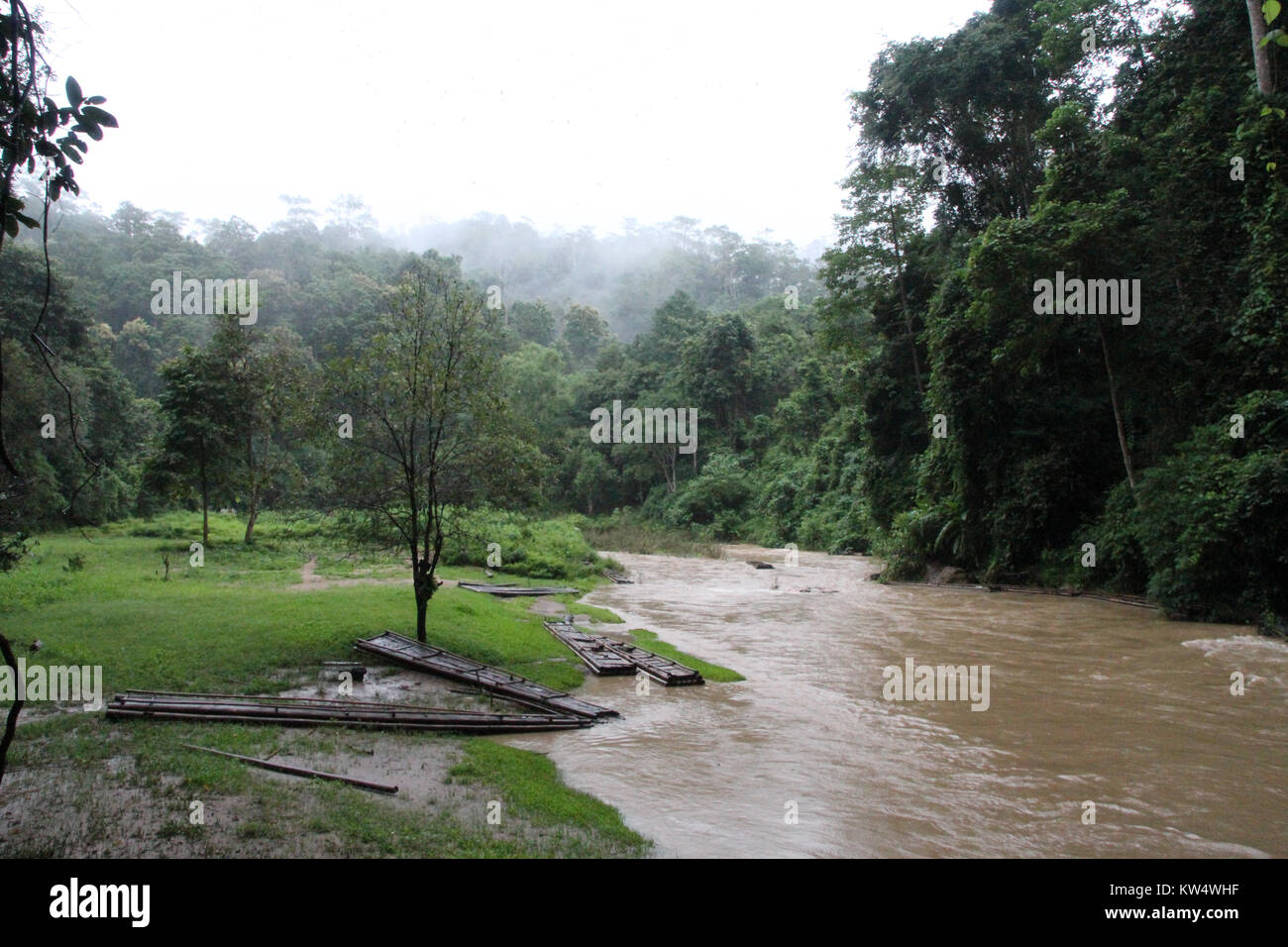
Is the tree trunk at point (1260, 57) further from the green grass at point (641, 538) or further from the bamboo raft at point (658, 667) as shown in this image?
the green grass at point (641, 538)

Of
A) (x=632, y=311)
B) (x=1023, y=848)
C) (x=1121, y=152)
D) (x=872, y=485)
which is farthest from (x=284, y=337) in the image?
(x=632, y=311)

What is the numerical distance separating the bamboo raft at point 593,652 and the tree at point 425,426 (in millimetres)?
2995

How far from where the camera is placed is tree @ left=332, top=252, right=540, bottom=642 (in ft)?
42.3

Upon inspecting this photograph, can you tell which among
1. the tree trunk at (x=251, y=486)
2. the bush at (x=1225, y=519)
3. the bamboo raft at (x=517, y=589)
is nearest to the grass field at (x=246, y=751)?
the bamboo raft at (x=517, y=589)

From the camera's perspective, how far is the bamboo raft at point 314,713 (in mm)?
9055

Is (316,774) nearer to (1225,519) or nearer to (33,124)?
(33,124)

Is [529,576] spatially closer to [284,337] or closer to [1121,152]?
[284,337]

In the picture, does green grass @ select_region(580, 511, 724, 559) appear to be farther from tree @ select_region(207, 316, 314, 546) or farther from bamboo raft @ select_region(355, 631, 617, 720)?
bamboo raft @ select_region(355, 631, 617, 720)

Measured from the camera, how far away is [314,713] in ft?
31.0

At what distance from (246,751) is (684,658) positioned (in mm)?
8123

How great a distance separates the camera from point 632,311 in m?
130

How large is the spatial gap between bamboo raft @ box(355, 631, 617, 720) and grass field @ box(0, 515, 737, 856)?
56cm

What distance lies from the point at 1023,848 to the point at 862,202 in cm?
2909

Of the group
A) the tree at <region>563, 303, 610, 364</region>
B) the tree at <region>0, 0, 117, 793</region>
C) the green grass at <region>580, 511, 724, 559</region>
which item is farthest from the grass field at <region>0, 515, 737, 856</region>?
the tree at <region>563, 303, 610, 364</region>
